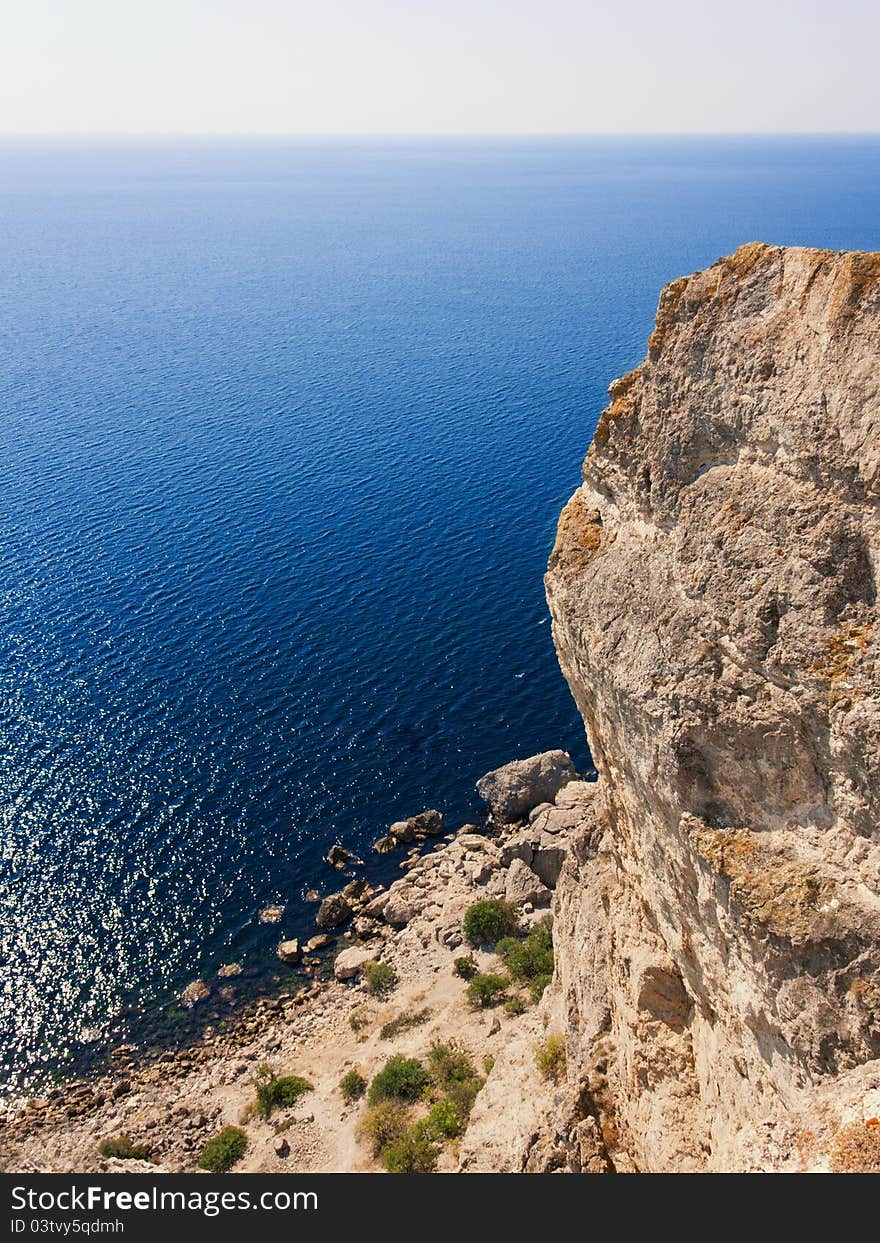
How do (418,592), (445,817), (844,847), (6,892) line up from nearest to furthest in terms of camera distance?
(844,847) → (6,892) → (445,817) → (418,592)

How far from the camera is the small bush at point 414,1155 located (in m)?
30.0

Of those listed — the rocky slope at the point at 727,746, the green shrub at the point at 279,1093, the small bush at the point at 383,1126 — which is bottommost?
the green shrub at the point at 279,1093

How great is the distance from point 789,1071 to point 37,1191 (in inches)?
561

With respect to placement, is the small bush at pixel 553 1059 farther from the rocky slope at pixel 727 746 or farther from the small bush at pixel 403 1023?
the small bush at pixel 403 1023

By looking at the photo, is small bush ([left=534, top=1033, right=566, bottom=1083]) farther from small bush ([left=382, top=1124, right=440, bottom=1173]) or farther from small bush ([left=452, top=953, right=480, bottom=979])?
small bush ([left=452, top=953, right=480, bottom=979])

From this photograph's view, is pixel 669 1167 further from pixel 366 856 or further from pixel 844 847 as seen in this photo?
pixel 366 856

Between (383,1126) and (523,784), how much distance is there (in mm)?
23917

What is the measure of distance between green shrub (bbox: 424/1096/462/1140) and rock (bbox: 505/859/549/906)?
44.9 ft

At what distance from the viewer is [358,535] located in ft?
285

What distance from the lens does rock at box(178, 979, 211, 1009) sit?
43.5 meters

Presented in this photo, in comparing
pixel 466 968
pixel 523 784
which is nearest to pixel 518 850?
pixel 523 784

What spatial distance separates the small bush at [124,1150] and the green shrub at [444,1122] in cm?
1240

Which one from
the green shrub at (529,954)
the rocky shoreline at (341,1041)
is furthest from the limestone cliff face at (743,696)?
the green shrub at (529,954)

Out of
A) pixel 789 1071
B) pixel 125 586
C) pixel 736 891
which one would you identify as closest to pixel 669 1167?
pixel 789 1071
